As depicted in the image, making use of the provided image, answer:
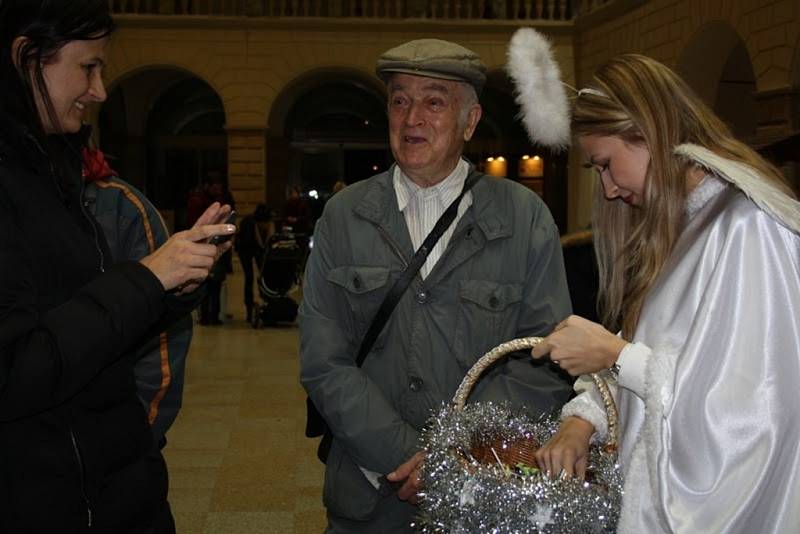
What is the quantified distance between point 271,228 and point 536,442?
1124 cm

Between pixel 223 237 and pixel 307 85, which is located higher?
pixel 307 85

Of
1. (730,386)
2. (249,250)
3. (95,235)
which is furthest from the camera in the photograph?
(249,250)

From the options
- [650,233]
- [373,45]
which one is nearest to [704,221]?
[650,233]

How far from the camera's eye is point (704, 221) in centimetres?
176

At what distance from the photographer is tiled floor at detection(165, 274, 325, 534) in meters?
4.43

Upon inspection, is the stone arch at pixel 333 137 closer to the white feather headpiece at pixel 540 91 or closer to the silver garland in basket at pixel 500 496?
the white feather headpiece at pixel 540 91

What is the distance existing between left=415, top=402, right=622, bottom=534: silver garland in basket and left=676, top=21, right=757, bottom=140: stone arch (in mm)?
11892

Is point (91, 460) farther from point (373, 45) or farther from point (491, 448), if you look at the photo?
point (373, 45)

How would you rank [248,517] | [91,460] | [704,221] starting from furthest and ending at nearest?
[248,517] → [704,221] → [91,460]

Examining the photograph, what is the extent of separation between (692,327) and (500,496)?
0.49m

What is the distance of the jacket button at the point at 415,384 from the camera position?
2.31 m

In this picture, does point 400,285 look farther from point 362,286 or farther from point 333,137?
point 333,137

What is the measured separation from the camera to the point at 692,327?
1.67 meters

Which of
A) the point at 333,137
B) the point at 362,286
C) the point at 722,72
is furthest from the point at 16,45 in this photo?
the point at 333,137
